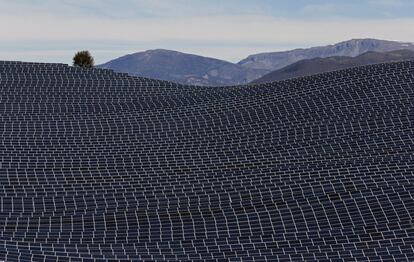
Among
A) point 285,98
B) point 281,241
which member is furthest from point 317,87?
point 281,241

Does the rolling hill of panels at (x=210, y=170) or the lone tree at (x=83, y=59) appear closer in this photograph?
the rolling hill of panels at (x=210, y=170)

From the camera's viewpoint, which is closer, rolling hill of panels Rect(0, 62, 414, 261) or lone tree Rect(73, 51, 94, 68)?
rolling hill of panels Rect(0, 62, 414, 261)

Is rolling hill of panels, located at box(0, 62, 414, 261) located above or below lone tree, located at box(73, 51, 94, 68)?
below

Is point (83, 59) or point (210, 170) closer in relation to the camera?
point (210, 170)

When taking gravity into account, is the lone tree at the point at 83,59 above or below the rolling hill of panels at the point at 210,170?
above

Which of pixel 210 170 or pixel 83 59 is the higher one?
pixel 83 59
